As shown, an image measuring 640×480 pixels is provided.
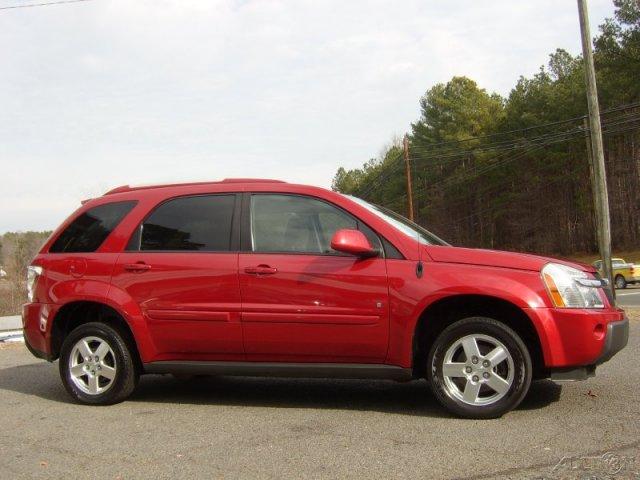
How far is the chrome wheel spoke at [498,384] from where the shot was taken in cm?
455

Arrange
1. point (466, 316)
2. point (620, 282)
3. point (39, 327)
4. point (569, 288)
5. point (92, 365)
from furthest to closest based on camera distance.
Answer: point (620, 282), point (39, 327), point (92, 365), point (466, 316), point (569, 288)

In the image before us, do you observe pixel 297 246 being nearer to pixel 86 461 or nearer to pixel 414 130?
pixel 86 461

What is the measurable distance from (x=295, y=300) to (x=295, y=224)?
628 millimetres

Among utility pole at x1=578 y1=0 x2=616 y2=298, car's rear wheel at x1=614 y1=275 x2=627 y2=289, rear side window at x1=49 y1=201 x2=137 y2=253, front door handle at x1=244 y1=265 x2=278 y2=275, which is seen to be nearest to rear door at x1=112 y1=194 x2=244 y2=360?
front door handle at x1=244 y1=265 x2=278 y2=275

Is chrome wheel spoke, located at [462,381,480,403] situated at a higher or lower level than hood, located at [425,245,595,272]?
lower

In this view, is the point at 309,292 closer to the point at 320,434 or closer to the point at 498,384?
the point at 320,434

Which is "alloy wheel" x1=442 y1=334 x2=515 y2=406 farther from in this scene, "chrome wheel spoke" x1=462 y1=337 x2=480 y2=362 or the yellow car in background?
the yellow car in background

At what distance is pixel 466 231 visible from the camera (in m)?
65.2

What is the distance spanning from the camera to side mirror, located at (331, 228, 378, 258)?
466 centimetres

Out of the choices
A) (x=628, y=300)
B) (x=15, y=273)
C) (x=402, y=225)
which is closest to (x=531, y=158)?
(x=628, y=300)

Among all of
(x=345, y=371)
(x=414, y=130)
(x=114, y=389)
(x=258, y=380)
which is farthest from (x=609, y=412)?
(x=414, y=130)

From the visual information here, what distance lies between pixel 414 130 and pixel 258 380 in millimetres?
58616

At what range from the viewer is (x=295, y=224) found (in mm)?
5152

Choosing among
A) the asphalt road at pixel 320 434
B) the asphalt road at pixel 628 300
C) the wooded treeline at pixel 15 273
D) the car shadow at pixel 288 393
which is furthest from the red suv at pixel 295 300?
the wooded treeline at pixel 15 273
